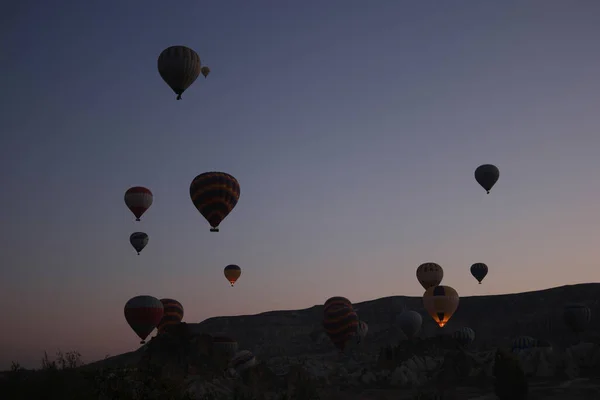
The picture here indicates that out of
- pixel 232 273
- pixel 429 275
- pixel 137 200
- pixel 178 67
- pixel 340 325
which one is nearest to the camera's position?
pixel 178 67

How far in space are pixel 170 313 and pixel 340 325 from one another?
20.4m

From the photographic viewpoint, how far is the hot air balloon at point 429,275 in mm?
74375

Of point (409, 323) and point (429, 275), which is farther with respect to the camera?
point (409, 323)

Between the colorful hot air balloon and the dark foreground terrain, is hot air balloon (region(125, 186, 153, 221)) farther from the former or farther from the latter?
the dark foreground terrain

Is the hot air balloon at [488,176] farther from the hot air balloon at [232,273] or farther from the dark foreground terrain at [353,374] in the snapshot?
the hot air balloon at [232,273]

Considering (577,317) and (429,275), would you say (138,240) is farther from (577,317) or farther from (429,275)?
(577,317)

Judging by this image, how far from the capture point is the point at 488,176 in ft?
221

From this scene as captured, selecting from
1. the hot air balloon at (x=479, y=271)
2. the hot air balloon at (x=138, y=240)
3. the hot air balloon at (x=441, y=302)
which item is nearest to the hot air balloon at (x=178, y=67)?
the hot air balloon at (x=138, y=240)

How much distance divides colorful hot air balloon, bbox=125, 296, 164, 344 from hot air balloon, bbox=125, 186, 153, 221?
1138cm

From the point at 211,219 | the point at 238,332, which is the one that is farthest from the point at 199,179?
the point at 238,332

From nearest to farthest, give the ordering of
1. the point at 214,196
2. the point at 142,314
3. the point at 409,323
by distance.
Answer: the point at 214,196 → the point at 142,314 → the point at 409,323

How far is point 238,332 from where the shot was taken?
134 metres

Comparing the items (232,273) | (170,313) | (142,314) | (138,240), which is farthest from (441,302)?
(138,240)

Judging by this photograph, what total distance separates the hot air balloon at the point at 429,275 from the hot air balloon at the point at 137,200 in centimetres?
3572
